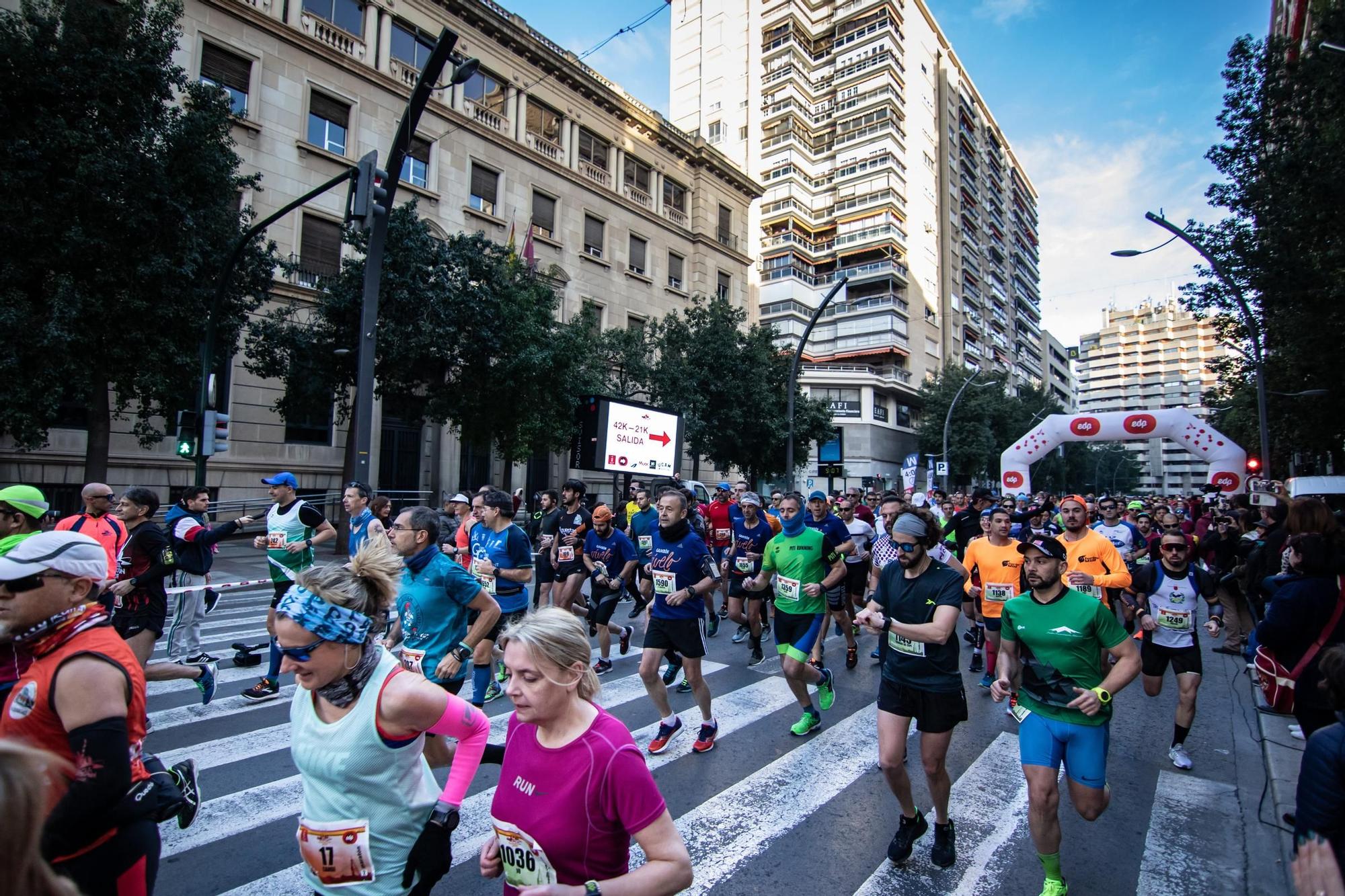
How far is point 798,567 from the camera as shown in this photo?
609 cm

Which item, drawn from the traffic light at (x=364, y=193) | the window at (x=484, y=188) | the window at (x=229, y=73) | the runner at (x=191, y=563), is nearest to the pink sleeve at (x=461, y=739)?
the runner at (x=191, y=563)

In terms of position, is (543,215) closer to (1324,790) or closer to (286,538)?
(286,538)

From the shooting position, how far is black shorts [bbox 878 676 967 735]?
393 centimetres

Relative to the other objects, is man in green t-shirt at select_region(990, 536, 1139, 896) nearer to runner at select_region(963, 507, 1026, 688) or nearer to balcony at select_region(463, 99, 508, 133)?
runner at select_region(963, 507, 1026, 688)

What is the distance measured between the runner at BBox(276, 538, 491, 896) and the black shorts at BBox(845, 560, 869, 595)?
7.84m

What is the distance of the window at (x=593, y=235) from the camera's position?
104 feet

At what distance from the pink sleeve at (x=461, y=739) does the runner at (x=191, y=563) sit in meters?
5.32

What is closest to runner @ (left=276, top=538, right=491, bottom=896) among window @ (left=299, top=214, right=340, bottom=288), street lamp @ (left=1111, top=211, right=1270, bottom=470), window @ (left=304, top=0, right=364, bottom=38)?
street lamp @ (left=1111, top=211, right=1270, bottom=470)

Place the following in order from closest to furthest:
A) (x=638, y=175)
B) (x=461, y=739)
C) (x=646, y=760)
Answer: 1. (x=461, y=739)
2. (x=646, y=760)
3. (x=638, y=175)

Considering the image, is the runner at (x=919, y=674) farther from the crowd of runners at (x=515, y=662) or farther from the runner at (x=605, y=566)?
the runner at (x=605, y=566)

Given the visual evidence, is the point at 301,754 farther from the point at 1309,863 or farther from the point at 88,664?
the point at 1309,863

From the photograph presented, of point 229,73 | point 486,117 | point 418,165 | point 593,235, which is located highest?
point 486,117

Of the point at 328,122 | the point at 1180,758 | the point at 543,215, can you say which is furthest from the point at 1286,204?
the point at 328,122

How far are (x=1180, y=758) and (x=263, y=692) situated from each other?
7654 mm
